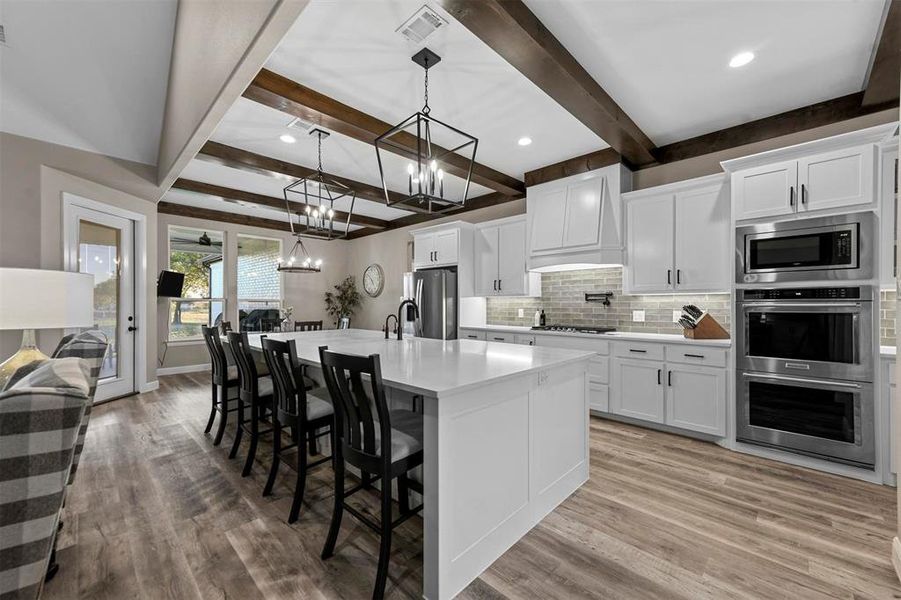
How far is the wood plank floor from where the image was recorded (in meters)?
1.68

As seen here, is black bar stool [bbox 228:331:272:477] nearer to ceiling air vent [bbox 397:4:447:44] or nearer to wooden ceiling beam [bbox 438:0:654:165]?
ceiling air vent [bbox 397:4:447:44]

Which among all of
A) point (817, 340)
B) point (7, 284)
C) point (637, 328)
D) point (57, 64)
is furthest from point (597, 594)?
point (57, 64)

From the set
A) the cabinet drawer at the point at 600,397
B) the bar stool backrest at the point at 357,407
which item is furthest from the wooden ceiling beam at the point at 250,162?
the cabinet drawer at the point at 600,397

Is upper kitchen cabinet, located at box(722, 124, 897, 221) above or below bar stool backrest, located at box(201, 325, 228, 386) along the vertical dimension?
above

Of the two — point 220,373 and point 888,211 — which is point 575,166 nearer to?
point 888,211

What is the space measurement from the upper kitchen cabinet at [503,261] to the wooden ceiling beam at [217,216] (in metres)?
4.18

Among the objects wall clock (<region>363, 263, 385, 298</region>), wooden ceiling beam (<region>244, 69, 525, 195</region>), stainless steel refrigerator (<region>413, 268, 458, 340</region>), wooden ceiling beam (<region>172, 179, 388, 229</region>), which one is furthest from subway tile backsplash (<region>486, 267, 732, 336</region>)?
wooden ceiling beam (<region>172, 179, 388, 229</region>)

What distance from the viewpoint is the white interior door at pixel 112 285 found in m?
4.29

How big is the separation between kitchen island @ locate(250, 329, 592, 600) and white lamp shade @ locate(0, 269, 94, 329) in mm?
1758

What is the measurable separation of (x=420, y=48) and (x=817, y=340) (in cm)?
349

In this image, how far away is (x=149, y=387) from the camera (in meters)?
5.07

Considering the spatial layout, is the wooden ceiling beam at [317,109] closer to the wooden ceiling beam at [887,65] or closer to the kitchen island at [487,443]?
the kitchen island at [487,443]

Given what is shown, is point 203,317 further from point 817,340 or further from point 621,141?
point 817,340

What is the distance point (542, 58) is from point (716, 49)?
121 cm
